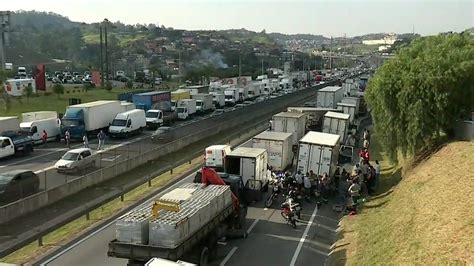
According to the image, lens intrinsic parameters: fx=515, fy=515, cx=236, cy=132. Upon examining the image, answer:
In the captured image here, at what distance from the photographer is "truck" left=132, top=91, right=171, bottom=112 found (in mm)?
55594

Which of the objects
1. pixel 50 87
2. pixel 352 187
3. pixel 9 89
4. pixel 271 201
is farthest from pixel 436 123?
pixel 50 87

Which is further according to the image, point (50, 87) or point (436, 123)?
point (50, 87)

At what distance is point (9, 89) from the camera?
64000 millimetres

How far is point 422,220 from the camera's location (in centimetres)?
1681

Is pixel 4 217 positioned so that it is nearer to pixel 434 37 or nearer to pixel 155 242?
pixel 155 242

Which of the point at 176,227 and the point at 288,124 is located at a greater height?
the point at 176,227

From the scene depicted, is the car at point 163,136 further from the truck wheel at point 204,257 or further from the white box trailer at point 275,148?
the truck wheel at point 204,257

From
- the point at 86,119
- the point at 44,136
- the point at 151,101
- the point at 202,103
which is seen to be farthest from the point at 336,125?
the point at 202,103

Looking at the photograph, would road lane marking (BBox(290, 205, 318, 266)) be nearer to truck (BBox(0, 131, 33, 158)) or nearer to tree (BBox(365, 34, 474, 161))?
tree (BBox(365, 34, 474, 161))

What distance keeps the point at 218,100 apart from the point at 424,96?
156 ft

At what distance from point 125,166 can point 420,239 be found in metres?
20.4

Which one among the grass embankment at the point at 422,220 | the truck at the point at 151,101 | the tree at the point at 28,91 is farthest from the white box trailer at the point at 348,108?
the tree at the point at 28,91

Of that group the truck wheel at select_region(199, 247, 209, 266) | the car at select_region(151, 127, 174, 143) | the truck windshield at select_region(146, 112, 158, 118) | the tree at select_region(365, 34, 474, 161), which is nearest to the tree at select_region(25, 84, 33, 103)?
the truck windshield at select_region(146, 112, 158, 118)

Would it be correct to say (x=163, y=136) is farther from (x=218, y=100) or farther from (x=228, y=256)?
(x=218, y=100)
